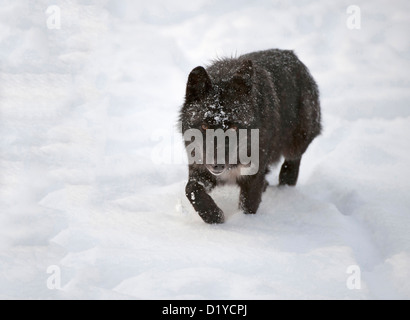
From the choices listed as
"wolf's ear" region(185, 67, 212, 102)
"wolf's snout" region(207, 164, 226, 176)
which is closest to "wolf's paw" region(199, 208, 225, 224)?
"wolf's snout" region(207, 164, 226, 176)

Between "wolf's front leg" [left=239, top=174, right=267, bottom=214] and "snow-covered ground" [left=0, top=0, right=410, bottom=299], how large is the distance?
9 cm

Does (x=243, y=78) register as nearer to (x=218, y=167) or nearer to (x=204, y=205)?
(x=218, y=167)

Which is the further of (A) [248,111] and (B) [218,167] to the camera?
(A) [248,111]

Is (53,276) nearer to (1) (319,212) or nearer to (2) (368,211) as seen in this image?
(1) (319,212)

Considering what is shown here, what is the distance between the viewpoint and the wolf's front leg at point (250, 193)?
4348mm

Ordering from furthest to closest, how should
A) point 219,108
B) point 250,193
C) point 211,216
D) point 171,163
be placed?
point 171,163 → point 250,193 → point 211,216 → point 219,108

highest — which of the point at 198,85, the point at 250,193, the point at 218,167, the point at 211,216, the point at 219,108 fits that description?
the point at 198,85

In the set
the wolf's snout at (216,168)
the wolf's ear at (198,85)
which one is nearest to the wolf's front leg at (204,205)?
→ the wolf's snout at (216,168)

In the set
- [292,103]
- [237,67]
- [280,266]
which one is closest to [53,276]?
[280,266]

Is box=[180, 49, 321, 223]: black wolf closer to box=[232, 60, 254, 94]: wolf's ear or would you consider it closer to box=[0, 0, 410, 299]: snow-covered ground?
box=[232, 60, 254, 94]: wolf's ear

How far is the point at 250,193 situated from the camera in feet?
14.3

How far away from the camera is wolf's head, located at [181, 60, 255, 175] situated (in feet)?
12.9

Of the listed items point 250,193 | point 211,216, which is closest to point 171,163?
point 250,193

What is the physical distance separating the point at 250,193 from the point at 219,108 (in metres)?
0.93
